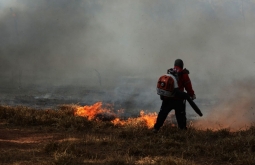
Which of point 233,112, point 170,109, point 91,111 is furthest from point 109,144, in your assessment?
point 233,112

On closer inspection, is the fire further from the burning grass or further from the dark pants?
the dark pants

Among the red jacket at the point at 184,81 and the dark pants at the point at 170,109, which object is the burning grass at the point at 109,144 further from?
the red jacket at the point at 184,81

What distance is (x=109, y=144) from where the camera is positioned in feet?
22.8

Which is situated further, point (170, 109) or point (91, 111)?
point (91, 111)

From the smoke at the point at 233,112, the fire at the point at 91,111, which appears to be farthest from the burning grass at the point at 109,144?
the smoke at the point at 233,112

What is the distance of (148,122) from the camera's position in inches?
384

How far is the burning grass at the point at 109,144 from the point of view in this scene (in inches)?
216

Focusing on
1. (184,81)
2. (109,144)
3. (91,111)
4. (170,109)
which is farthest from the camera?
(91,111)

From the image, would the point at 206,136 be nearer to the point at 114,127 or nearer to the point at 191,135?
the point at 191,135

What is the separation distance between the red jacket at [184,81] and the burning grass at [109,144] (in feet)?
3.51

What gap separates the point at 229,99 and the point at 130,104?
14.2 ft

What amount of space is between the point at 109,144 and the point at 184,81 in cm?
270

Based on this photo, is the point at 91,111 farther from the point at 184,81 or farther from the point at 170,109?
the point at 184,81

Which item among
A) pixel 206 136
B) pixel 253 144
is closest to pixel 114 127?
pixel 206 136
